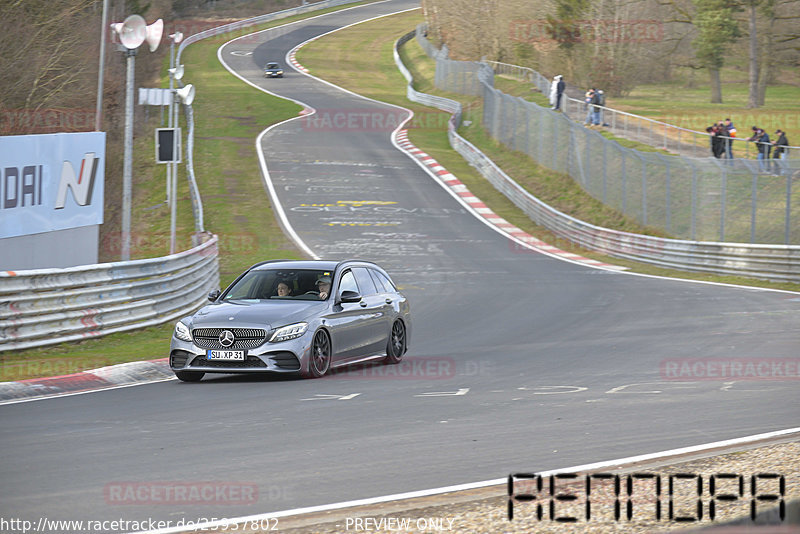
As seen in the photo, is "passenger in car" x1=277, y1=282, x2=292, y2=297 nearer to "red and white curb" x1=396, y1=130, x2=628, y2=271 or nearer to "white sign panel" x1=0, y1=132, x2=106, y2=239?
"white sign panel" x1=0, y1=132, x2=106, y2=239

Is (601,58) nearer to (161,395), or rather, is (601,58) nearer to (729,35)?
(729,35)

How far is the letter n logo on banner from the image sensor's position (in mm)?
18281

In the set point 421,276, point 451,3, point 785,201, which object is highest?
point 451,3

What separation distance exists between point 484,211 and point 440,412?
3190cm

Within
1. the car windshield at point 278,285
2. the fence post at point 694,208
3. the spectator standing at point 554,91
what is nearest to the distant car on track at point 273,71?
the spectator standing at point 554,91

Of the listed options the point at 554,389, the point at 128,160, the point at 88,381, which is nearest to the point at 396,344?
the point at 554,389

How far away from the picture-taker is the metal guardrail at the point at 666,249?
29.3 metres

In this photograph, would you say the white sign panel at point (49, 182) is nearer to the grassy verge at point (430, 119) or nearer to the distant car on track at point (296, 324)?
the distant car on track at point (296, 324)

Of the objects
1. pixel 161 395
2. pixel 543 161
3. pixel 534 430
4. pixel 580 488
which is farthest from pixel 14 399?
pixel 543 161

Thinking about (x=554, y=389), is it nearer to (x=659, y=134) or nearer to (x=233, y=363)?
(x=233, y=363)

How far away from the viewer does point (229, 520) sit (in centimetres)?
652

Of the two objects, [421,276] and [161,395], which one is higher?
[161,395]

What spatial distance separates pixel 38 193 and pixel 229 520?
39.6ft

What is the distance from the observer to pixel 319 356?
1383 cm
